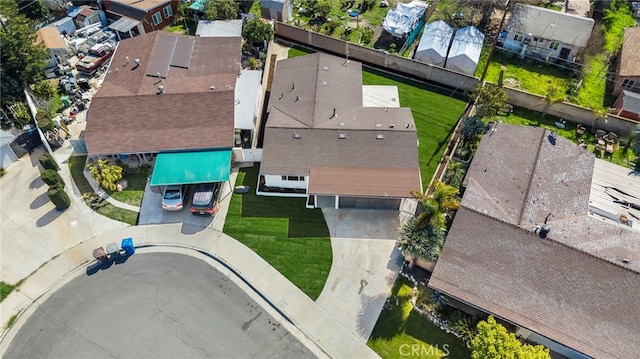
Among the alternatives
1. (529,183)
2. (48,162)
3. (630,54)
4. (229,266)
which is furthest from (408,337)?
(630,54)

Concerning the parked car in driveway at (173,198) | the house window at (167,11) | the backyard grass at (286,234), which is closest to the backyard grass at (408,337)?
the backyard grass at (286,234)

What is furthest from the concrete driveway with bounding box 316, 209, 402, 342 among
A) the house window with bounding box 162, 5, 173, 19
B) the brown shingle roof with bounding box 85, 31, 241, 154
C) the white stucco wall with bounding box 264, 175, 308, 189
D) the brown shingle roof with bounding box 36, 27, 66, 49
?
the brown shingle roof with bounding box 36, 27, 66, 49

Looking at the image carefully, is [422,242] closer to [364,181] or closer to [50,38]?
[364,181]

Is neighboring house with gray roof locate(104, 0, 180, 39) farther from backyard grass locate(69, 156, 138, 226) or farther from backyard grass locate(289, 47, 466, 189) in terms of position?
backyard grass locate(289, 47, 466, 189)

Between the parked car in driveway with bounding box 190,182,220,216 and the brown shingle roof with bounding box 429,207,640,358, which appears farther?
the parked car in driveway with bounding box 190,182,220,216

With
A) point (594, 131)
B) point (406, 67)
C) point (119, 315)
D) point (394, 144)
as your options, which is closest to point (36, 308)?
point (119, 315)

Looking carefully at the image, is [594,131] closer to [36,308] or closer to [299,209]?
[299,209]
